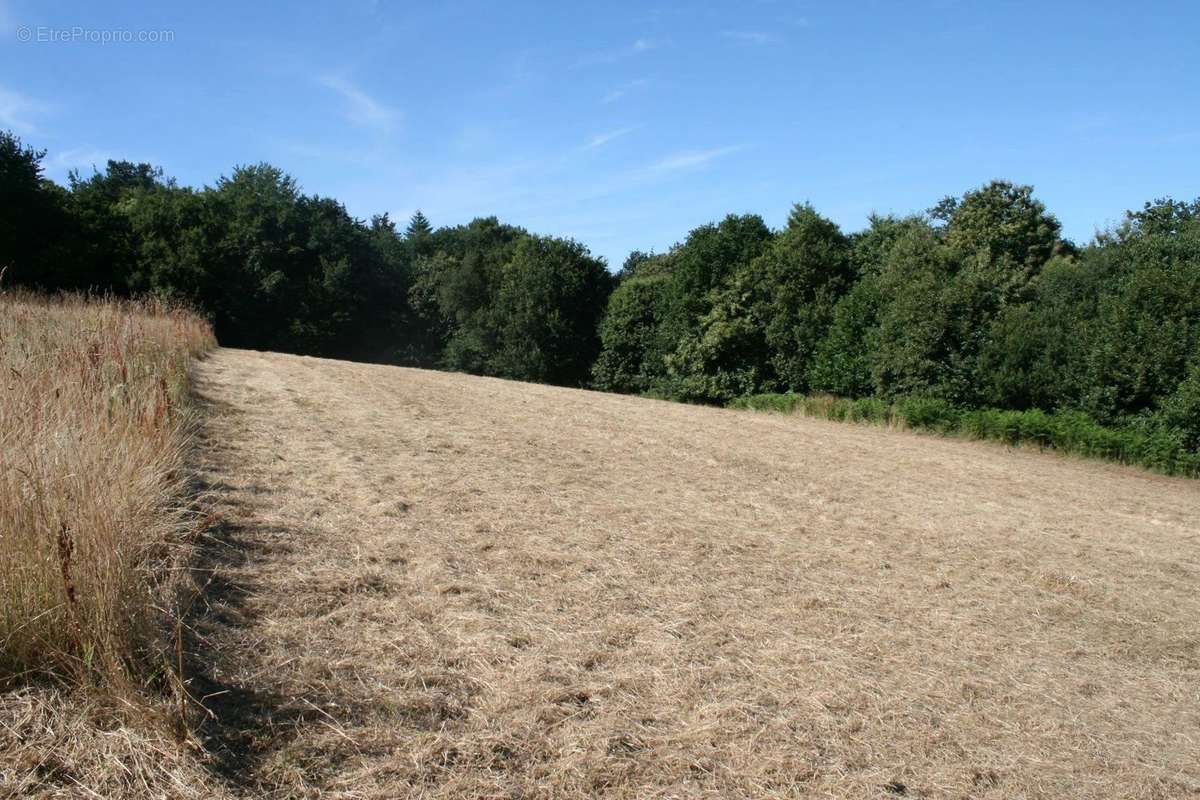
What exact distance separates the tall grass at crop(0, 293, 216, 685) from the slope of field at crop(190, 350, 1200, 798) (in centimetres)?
33

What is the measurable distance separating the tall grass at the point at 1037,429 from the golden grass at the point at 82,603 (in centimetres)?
1339

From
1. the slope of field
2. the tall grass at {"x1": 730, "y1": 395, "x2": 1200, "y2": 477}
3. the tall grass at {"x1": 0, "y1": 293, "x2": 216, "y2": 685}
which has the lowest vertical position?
the slope of field

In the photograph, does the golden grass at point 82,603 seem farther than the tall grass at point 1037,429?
No

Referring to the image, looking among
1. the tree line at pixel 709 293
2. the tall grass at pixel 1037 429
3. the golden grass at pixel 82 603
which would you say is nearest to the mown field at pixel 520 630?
the golden grass at pixel 82 603

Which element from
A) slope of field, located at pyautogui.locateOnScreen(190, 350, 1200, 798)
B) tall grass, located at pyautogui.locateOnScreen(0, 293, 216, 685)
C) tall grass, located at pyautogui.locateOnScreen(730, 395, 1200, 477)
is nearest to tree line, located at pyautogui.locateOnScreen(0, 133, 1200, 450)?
tall grass, located at pyautogui.locateOnScreen(730, 395, 1200, 477)

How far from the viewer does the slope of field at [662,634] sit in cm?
271

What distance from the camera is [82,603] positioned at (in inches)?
103

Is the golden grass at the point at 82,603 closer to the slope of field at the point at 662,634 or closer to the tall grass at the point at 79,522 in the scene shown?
the tall grass at the point at 79,522

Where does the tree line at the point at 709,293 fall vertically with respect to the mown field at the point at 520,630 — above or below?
above

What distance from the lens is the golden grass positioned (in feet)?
7.43

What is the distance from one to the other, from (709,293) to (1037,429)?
12962 millimetres

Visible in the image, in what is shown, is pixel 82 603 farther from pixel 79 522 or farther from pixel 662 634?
pixel 662 634

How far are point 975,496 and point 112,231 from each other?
34105mm

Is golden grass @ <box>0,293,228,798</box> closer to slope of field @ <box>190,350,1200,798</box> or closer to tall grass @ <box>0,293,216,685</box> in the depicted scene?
tall grass @ <box>0,293,216,685</box>
